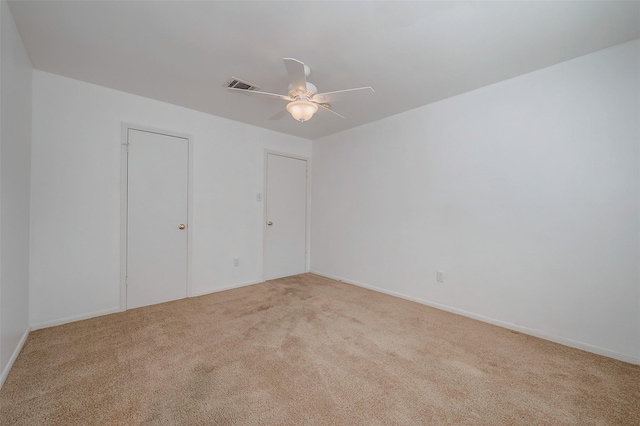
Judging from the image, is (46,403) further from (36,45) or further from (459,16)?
(459,16)

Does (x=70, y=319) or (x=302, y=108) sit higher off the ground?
(x=302, y=108)

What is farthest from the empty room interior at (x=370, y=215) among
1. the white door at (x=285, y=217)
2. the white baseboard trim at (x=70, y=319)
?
the white door at (x=285, y=217)

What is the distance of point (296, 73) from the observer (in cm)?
187

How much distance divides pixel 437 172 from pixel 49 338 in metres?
4.32

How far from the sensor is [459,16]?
1.76 m

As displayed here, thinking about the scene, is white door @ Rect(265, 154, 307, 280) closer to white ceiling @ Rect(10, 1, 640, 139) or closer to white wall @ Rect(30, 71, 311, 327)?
white wall @ Rect(30, 71, 311, 327)

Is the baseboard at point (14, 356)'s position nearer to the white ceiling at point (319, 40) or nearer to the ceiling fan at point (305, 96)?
the white ceiling at point (319, 40)

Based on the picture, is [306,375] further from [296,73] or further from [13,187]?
[13,187]

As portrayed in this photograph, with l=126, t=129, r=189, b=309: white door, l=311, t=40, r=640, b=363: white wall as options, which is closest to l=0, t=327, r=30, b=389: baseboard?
l=126, t=129, r=189, b=309: white door

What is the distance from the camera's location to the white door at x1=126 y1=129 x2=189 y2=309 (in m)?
3.06

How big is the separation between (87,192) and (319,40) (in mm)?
2858

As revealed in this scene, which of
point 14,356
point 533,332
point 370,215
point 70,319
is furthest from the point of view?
point 370,215

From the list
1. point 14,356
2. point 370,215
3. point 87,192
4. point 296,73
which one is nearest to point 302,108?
point 296,73

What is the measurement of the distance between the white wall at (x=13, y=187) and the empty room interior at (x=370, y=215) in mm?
30
